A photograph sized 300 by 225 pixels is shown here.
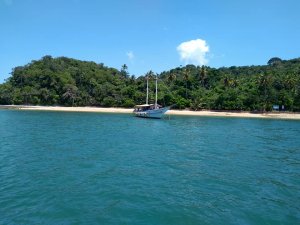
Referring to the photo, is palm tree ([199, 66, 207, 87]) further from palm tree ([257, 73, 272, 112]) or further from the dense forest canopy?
palm tree ([257, 73, 272, 112])

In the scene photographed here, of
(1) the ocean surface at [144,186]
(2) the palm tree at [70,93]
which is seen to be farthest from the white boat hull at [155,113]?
(2) the palm tree at [70,93]

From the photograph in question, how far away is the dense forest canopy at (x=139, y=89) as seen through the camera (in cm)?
9881

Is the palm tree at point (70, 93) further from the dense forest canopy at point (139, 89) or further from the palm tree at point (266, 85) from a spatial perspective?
the palm tree at point (266, 85)

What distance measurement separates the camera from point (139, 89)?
121 meters

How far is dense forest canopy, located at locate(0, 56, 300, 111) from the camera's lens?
324 ft

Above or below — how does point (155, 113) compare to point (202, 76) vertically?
→ below

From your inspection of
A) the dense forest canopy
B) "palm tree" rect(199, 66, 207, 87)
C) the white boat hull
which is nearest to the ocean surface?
the white boat hull

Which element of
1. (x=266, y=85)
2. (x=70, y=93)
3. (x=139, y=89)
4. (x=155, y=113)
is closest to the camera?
(x=155, y=113)

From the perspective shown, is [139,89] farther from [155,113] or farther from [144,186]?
[144,186]

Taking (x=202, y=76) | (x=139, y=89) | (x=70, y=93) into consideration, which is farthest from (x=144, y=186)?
(x=202, y=76)

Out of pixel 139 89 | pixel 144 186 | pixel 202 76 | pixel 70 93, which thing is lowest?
pixel 144 186

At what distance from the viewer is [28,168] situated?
19.7m

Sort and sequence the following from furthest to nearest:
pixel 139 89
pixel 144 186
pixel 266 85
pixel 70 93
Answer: pixel 139 89 < pixel 70 93 < pixel 266 85 < pixel 144 186

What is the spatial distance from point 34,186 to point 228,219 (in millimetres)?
9042
